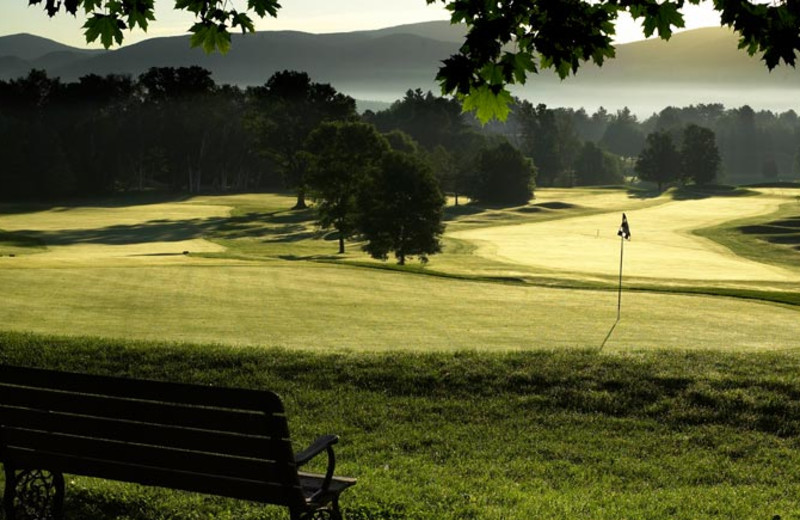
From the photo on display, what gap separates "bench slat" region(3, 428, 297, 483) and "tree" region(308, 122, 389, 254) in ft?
220

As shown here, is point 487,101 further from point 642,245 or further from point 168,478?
point 642,245

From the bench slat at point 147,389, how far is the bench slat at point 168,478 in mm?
681

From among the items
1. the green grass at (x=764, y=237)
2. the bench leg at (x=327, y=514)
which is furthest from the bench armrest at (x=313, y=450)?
the green grass at (x=764, y=237)

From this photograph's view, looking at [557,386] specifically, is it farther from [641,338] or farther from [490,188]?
[490,188]

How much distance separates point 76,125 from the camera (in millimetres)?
124375

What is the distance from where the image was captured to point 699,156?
164125mm

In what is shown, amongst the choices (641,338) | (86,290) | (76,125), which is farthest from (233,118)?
(641,338)

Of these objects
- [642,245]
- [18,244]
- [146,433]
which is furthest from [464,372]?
[642,245]

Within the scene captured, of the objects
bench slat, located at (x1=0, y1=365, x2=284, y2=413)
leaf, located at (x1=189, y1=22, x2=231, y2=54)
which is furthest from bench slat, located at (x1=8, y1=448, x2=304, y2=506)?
leaf, located at (x1=189, y1=22, x2=231, y2=54)

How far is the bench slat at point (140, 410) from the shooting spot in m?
6.37

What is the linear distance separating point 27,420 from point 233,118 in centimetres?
13509

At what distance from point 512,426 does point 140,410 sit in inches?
256

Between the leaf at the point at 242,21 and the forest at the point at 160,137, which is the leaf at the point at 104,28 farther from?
the forest at the point at 160,137

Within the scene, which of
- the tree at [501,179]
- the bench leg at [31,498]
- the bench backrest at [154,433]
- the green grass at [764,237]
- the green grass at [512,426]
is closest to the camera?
the bench backrest at [154,433]
